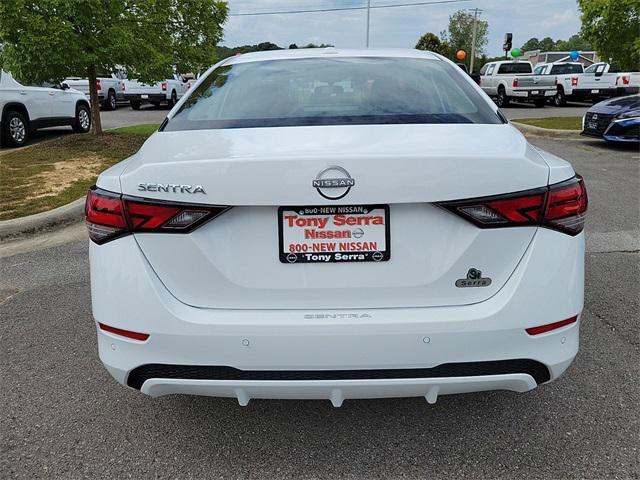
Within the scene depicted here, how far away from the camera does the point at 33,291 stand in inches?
176

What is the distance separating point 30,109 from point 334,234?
1207 centimetres

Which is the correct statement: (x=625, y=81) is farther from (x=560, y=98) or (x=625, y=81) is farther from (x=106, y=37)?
(x=106, y=37)

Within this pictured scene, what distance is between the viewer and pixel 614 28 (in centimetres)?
1370

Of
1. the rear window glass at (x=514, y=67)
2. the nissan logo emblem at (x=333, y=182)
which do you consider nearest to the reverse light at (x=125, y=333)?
the nissan logo emblem at (x=333, y=182)

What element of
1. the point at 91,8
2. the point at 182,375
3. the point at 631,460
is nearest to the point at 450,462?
the point at 631,460

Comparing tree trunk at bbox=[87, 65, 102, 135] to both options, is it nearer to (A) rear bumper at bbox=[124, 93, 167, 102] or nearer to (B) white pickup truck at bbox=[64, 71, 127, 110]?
(B) white pickup truck at bbox=[64, 71, 127, 110]

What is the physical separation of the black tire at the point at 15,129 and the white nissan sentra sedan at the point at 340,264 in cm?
1076

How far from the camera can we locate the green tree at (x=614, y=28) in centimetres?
1326

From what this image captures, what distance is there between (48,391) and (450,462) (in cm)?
203

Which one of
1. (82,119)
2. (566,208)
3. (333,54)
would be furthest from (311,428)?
(82,119)

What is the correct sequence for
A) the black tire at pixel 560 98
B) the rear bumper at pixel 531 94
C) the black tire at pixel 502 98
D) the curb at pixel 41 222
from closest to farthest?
the curb at pixel 41 222
the rear bumper at pixel 531 94
the black tire at pixel 560 98
the black tire at pixel 502 98

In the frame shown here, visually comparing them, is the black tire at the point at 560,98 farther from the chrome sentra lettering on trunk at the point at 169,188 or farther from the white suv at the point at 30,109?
the chrome sentra lettering on trunk at the point at 169,188

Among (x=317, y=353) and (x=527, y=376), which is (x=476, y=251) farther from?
(x=317, y=353)

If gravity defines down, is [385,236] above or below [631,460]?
above
